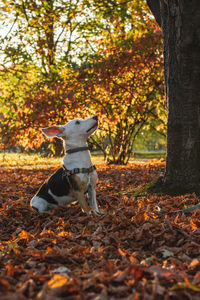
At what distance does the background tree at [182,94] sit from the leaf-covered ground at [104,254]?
51 centimetres

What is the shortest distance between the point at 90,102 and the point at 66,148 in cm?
666

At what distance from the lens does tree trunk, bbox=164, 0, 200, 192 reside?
461cm

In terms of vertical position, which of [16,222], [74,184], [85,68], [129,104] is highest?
[85,68]

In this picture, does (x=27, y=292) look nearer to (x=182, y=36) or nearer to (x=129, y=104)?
(x=182, y=36)

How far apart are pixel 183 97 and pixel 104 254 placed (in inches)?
127

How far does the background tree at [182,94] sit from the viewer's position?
15.1 feet

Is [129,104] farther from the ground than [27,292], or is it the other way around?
[129,104]

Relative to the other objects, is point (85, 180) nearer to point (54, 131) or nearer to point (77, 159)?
point (77, 159)

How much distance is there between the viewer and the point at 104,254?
2.74 meters

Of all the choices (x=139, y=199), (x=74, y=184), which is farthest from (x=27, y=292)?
(x=139, y=199)

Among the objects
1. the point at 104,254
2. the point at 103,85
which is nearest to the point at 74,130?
the point at 104,254

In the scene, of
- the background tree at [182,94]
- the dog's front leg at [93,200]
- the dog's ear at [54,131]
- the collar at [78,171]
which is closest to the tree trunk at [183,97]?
the background tree at [182,94]

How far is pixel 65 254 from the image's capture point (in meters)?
2.63

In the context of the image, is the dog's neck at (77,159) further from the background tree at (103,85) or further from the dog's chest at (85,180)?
the background tree at (103,85)
